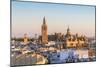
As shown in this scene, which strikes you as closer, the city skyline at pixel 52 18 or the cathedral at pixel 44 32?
the city skyline at pixel 52 18

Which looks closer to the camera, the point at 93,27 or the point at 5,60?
the point at 5,60

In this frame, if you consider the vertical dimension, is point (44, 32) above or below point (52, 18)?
below

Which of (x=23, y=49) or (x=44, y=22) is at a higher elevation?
(x=44, y=22)

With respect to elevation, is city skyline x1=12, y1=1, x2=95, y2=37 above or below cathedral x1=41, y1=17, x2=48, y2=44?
above

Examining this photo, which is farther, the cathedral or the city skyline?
the cathedral

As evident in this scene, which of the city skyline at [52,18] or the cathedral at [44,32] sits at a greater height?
the city skyline at [52,18]

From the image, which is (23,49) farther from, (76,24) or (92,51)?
(92,51)

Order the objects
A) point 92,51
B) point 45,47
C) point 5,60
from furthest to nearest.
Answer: point 92,51 → point 45,47 → point 5,60

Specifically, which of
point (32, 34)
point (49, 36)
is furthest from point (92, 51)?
point (32, 34)
